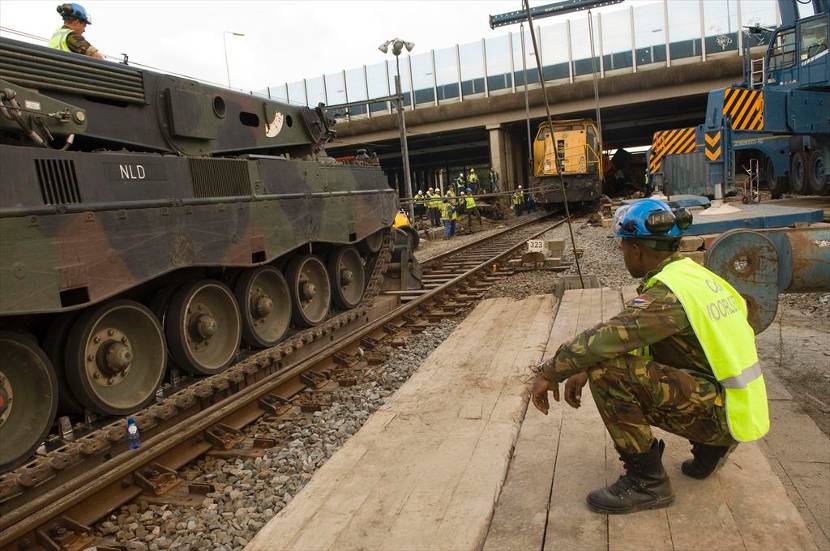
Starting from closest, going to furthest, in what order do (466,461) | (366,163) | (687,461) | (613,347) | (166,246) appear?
(613,347) → (687,461) → (466,461) → (166,246) → (366,163)

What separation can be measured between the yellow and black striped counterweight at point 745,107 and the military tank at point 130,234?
8.93m

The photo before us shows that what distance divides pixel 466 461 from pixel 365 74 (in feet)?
108

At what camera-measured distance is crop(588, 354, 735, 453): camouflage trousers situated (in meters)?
2.40

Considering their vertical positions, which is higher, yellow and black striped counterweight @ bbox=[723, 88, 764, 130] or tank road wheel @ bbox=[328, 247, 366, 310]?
yellow and black striped counterweight @ bbox=[723, 88, 764, 130]

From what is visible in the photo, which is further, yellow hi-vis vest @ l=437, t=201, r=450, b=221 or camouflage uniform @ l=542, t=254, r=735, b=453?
yellow hi-vis vest @ l=437, t=201, r=450, b=221

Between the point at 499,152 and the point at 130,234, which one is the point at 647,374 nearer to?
the point at 130,234

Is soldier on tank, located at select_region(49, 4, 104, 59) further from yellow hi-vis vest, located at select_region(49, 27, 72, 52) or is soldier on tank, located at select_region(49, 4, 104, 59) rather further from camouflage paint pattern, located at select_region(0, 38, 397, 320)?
camouflage paint pattern, located at select_region(0, 38, 397, 320)

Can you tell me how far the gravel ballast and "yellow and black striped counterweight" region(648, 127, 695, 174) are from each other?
18112 mm

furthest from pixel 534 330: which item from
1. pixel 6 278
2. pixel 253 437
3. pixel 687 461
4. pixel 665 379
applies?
pixel 6 278

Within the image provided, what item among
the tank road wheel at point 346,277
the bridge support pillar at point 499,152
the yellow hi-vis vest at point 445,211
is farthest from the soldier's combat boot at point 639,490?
the bridge support pillar at point 499,152

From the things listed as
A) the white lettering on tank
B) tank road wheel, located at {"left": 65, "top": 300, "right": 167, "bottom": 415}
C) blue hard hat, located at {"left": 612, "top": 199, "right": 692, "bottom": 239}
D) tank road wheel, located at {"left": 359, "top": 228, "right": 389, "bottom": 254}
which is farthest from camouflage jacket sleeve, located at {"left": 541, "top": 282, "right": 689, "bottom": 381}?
tank road wheel, located at {"left": 359, "top": 228, "right": 389, "bottom": 254}

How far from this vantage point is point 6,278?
3.71 m

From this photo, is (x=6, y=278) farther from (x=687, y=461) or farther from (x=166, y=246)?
(x=687, y=461)

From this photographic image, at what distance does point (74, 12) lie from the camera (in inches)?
212
